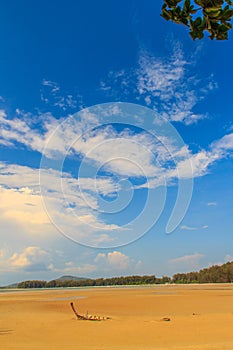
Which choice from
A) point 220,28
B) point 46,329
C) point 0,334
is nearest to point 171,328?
point 46,329

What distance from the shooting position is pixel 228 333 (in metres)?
14.9

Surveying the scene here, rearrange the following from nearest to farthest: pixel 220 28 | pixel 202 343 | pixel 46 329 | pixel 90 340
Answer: pixel 220 28 → pixel 202 343 → pixel 90 340 → pixel 46 329

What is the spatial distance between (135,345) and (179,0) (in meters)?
12.3

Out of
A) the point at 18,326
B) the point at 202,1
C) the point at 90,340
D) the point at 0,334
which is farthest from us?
the point at 18,326

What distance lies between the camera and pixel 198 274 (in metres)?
142

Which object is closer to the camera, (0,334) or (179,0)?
(179,0)

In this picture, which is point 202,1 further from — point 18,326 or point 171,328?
point 18,326

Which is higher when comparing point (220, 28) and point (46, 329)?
point (220, 28)

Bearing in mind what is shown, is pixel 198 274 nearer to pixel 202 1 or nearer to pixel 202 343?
pixel 202 343

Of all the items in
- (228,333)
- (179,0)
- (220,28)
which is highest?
(179,0)

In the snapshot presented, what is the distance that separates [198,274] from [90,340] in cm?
13682

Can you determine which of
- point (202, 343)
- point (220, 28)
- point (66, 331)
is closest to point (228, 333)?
point (202, 343)

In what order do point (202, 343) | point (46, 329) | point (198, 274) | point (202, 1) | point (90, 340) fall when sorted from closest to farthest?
point (202, 1)
point (202, 343)
point (90, 340)
point (46, 329)
point (198, 274)

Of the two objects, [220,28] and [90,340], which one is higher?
[220,28]
